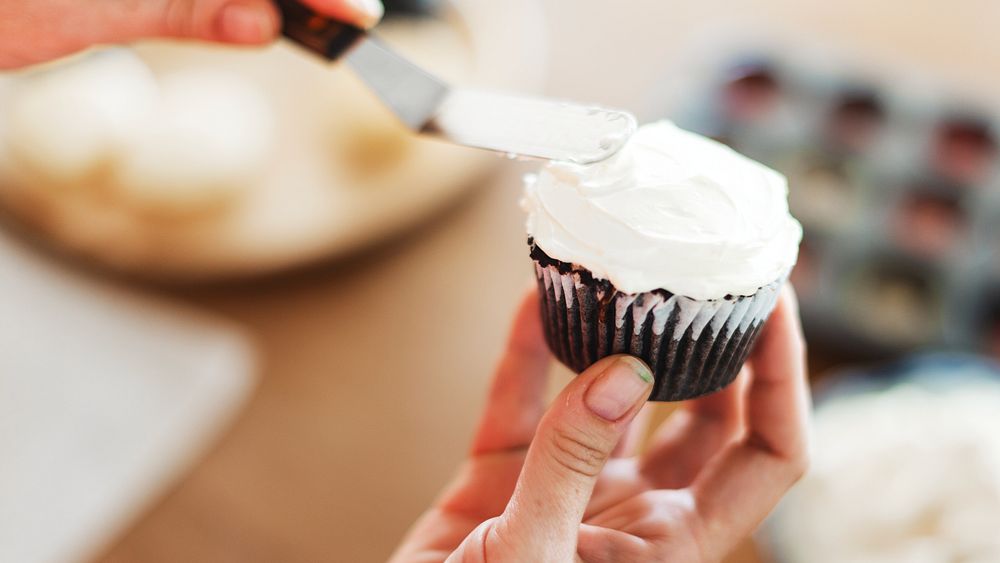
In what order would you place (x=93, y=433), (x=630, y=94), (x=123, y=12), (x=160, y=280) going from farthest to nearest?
(x=630, y=94) < (x=160, y=280) < (x=93, y=433) < (x=123, y=12)

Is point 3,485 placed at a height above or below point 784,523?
below

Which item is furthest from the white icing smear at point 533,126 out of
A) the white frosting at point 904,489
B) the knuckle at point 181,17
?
the white frosting at point 904,489

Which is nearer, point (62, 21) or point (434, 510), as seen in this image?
point (434, 510)

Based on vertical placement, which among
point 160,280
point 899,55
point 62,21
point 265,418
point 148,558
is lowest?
point 148,558

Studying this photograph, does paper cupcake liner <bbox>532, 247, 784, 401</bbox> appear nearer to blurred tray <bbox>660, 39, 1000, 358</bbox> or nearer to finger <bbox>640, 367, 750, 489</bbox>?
finger <bbox>640, 367, 750, 489</bbox>

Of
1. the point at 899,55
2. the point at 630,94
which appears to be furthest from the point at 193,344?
the point at 899,55

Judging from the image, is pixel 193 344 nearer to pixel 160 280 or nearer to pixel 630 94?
pixel 160 280

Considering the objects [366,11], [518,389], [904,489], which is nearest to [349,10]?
[366,11]

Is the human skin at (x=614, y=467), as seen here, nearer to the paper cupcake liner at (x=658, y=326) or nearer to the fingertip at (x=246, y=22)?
the paper cupcake liner at (x=658, y=326)
